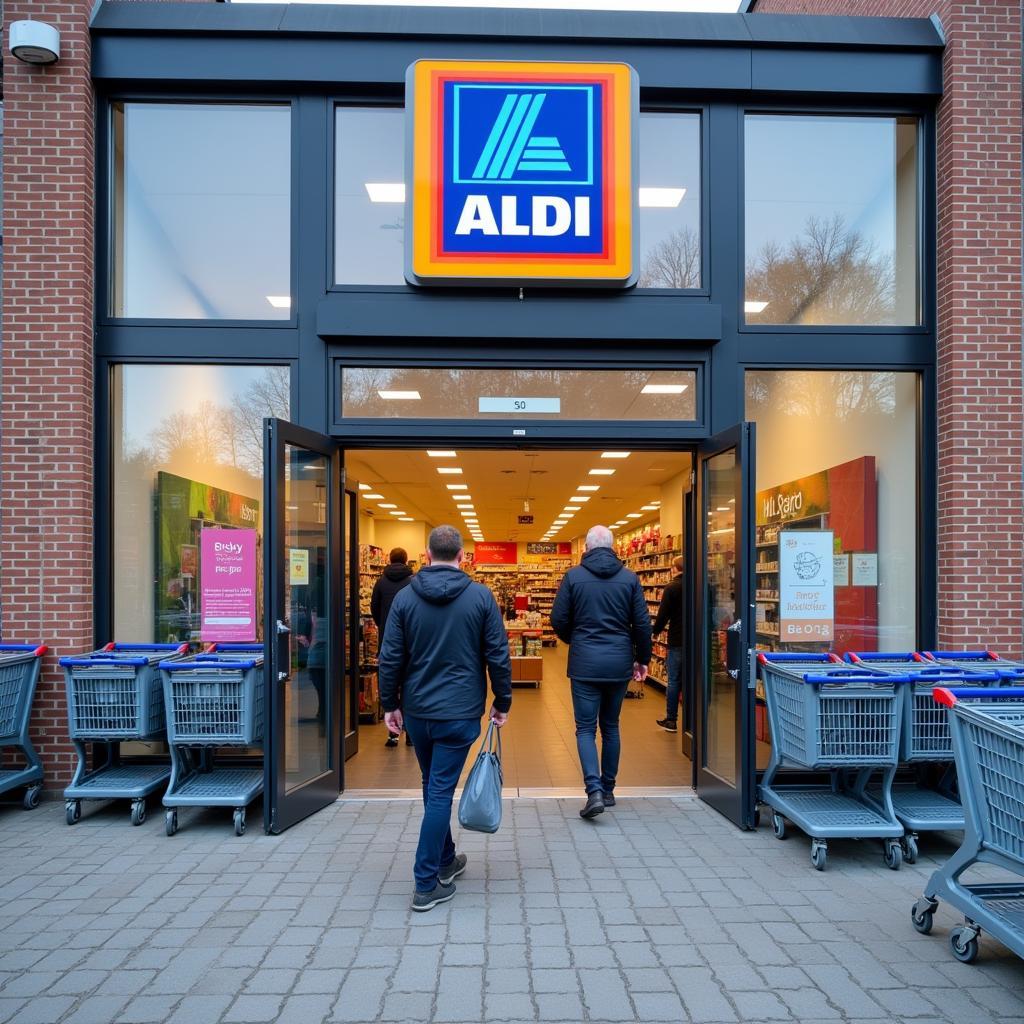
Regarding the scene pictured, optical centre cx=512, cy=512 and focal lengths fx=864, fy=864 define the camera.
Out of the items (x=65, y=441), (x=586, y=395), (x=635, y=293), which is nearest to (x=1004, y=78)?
(x=635, y=293)

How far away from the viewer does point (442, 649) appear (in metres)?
4.05

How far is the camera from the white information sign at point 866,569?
6289 mm

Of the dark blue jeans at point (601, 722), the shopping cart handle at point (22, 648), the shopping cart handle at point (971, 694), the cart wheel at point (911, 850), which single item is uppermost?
the shopping cart handle at point (971, 694)

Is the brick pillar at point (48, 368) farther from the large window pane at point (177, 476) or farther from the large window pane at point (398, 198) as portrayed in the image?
the large window pane at point (398, 198)

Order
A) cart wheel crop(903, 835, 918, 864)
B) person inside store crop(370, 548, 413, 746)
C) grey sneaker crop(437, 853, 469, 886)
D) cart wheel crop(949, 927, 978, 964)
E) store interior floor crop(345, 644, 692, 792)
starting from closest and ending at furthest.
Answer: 1. cart wheel crop(949, 927, 978, 964)
2. grey sneaker crop(437, 853, 469, 886)
3. cart wheel crop(903, 835, 918, 864)
4. store interior floor crop(345, 644, 692, 792)
5. person inside store crop(370, 548, 413, 746)

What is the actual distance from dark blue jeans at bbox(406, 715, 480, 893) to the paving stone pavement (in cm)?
23

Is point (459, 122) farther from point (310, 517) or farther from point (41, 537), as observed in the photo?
point (41, 537)

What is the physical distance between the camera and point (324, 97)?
248 inches

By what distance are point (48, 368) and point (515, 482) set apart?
8723 millimetres

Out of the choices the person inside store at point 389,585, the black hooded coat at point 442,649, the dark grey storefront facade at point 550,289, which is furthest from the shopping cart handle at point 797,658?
the person inside store at point 389,585

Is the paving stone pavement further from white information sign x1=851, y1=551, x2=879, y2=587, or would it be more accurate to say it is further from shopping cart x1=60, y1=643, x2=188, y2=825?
white information sign x1=851, y1=551, x2=879, y2=587

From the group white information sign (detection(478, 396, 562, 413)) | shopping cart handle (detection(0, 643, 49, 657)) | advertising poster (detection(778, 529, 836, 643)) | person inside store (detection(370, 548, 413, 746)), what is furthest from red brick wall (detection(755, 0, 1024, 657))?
shopping cart handle (detection(0, 643, 49, 657))

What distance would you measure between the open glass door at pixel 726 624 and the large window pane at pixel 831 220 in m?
1.43

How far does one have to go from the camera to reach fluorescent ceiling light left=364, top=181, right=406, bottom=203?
20.8ft
